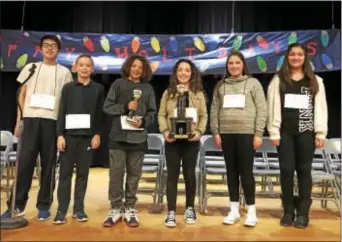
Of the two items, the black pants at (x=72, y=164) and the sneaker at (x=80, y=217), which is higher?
the black pants at (x=72, y=164)

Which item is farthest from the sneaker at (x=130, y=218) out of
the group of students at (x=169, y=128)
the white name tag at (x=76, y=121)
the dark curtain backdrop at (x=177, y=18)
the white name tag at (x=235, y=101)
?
the dark curtain backdrop at (x=177, y=18)

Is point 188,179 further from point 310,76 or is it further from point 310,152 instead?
point 310,76

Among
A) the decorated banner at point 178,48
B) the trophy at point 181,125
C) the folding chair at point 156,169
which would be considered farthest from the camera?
the decorated banner at point 178,48

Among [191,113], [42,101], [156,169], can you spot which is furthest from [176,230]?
[42,101]

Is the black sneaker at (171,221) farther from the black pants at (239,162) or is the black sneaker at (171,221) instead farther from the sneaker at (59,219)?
the sneaker at (59,219)

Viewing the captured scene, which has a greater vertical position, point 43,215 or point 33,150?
point 33,150

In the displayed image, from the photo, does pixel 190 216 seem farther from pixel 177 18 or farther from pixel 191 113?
pixel 177 18

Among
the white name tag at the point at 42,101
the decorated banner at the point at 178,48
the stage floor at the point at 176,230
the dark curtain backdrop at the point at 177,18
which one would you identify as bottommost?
A: the stage floor at the point at 176,230

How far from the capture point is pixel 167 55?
190 inches

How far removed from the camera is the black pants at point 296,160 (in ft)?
7.67

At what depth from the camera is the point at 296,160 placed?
7.80ft

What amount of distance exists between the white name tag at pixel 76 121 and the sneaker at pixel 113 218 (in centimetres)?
57

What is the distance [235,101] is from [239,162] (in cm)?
39

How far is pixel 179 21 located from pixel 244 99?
382 cm
